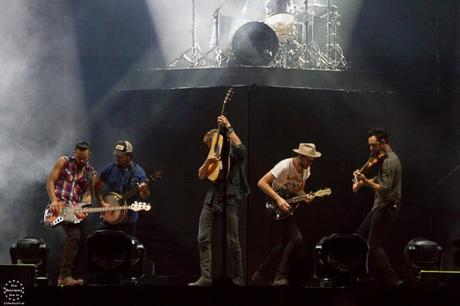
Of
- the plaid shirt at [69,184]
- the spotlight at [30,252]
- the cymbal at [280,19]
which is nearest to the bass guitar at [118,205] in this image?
the plaid shirt at [69,184]

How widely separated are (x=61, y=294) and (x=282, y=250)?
115 inches

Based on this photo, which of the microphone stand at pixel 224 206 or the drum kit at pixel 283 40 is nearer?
the microphone stand at pixel 224 206

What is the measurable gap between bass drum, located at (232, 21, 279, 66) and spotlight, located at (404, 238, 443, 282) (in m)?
3.76

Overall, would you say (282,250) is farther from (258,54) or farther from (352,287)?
(258,54)

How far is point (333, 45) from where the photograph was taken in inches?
573

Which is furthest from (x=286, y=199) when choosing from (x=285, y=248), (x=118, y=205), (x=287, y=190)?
(x=118, y=205)

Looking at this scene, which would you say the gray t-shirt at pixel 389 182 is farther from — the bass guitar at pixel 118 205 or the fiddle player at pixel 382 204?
the bass guitar at pixel 118 205

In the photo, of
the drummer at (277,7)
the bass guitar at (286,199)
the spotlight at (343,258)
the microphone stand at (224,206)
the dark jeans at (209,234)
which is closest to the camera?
the microphone stand at (224,206)

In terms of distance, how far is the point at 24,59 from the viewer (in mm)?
13430

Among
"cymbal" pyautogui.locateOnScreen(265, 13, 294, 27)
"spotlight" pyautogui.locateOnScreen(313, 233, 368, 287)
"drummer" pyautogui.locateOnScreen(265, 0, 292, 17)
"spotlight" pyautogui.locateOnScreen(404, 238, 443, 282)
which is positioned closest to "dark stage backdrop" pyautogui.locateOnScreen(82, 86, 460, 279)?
"spotlight" pyautogui.locateOnScreen(404, 238, 443, 282)

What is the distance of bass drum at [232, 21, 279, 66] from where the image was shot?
13102mm

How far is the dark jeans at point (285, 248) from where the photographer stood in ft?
35.7

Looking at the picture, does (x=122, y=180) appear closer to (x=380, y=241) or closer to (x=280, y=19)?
(x=380, y=241)

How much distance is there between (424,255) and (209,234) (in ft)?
8.32
